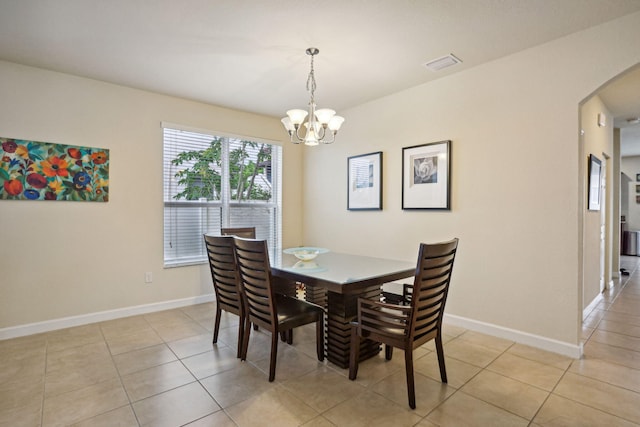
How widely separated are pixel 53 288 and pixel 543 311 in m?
4.67

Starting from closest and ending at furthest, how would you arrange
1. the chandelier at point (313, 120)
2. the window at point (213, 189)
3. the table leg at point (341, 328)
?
the table leg at point (341, 328), the chandelier at point (313, 120), the window at point (213, 189)

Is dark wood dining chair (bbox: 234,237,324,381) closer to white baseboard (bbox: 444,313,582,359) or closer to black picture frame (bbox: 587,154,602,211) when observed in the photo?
white baseboard (bbox: 444,313,582,359)

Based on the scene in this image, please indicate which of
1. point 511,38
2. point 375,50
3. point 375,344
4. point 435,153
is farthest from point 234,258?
point 511,38

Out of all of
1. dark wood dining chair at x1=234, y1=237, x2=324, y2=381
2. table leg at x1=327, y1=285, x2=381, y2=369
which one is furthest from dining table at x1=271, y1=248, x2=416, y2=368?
dark wood dining chair at x1=234, y1=237, x2=324, y2=381

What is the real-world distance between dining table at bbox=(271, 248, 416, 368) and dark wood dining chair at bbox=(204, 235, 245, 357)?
36cm

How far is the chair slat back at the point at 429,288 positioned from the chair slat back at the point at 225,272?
4.60ft

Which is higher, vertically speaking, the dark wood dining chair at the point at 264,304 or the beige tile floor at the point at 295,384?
the dark wood dining chair at the point at 264,304

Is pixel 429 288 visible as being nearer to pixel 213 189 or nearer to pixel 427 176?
pixel 427 176

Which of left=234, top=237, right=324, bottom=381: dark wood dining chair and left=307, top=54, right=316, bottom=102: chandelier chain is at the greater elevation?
left=307, top=54, right=316, bottom=102: chandelier chain

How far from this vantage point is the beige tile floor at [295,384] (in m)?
1.84

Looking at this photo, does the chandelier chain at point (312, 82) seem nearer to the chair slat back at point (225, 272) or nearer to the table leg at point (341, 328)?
the chair slat back at point (225, 272)

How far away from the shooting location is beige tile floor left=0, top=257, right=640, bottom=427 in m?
1.84

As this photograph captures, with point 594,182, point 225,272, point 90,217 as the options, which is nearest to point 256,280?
point 225,272

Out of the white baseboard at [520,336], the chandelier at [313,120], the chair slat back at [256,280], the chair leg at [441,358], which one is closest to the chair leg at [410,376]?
the chair leg at [441,358]
